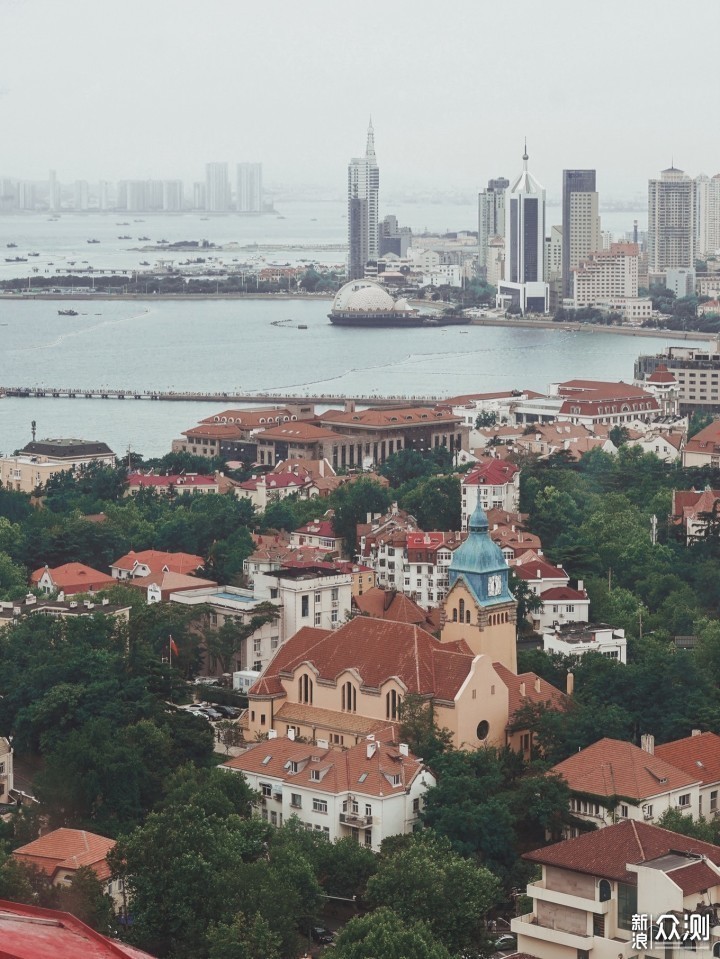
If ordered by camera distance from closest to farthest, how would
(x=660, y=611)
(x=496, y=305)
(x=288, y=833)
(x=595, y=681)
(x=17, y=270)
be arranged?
(x=288, y=833)
(x=595, y=681)
(x=660, y=611)
(x=496, y=305)
(x=17, y=270)

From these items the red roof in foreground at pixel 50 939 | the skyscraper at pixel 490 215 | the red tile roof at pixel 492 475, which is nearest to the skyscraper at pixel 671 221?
the skyscraper at pixel 490 215

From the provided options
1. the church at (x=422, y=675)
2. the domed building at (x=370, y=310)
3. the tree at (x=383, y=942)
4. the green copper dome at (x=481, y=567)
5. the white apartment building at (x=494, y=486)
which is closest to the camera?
the tree at (x=383, y=942)

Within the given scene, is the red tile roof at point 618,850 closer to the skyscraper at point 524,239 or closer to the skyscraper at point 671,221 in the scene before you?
the skyscraper at point 524,239

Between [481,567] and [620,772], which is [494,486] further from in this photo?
[620,772]

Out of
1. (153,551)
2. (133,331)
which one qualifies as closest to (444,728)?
(153,551)

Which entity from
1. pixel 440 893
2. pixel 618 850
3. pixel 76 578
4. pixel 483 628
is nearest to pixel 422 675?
pixel 483 628

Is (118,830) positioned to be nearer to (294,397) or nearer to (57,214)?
(294,397)
